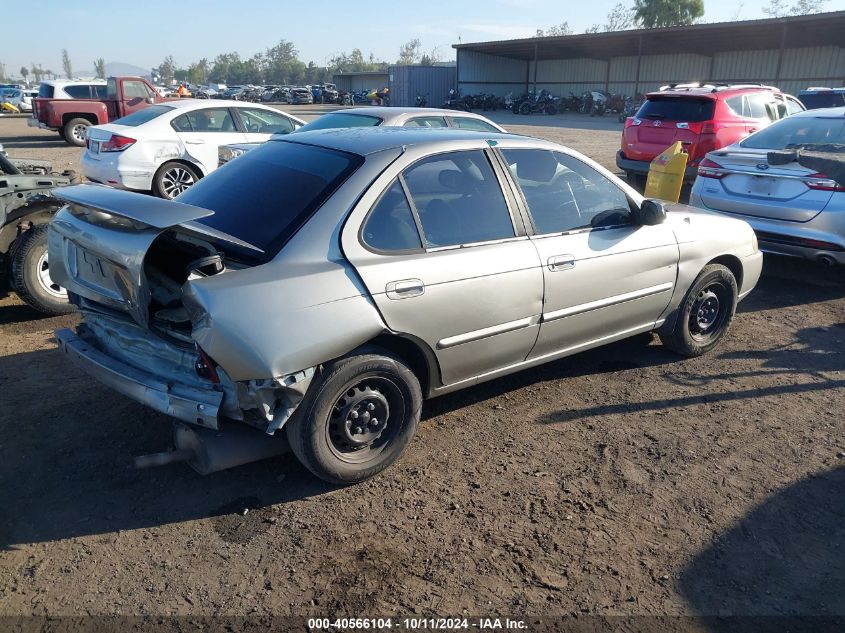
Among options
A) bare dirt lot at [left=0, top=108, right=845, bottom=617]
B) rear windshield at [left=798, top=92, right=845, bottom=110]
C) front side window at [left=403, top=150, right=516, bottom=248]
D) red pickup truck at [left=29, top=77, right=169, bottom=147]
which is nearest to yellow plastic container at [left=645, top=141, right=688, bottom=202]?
bare dirt lot at [left=0, top=108, right=845, bottom=617]

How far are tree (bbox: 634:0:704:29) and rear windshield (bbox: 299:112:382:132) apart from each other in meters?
67.7

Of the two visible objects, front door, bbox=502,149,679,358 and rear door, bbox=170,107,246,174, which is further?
rear door, bbox=170,107,246,174

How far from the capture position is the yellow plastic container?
29.9ft

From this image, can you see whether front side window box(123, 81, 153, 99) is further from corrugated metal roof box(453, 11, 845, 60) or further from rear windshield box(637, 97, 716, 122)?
corrugated metal roof box(453, 11, 845, 60)

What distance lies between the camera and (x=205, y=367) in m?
3.13

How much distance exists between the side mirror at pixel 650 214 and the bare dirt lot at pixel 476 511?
113 centimetres

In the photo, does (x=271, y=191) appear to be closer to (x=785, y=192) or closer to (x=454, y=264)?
(x=454, y=264)

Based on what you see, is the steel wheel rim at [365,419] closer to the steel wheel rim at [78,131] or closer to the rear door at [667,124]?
the rear door at [667,124]

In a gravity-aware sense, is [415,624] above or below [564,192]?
below

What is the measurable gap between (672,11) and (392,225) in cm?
7532

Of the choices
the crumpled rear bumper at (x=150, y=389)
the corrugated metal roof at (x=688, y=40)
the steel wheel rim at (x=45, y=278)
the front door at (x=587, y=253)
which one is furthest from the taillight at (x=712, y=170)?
the corrugated metal roof at (x=688, y=40)

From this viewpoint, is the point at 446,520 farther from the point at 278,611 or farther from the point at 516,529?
the point at 278,611

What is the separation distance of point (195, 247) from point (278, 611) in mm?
1818

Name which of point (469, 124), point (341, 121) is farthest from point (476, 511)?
point (341, 121)
